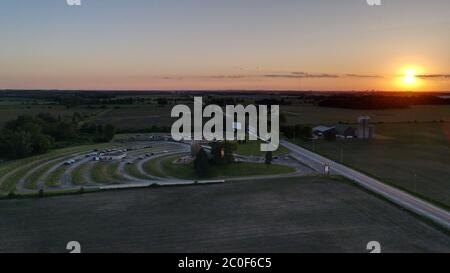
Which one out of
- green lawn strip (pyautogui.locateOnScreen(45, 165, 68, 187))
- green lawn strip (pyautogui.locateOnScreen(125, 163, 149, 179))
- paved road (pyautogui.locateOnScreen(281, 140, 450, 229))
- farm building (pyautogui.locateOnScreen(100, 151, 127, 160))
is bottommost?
green lawn strip (pyautogui.locateOnScreen(45, 165, 68, 187))

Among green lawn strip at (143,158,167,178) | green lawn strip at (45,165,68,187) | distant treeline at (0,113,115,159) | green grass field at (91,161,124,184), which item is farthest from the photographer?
distant treeline at (0,113,115,159)

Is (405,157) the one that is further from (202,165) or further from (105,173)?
(105,173)

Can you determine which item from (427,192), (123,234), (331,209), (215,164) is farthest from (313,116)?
(123,234)

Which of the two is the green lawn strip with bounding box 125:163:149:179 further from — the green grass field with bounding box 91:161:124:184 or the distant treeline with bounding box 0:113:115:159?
the distant treeline with bounding box 0:113:115:159

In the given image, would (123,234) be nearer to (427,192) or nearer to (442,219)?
(442,219)

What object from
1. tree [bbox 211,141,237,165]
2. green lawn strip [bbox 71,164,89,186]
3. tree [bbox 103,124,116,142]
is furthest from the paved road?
tree [bbox 103,124,116,142]

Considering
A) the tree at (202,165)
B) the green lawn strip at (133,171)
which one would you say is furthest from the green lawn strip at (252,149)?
the green lawn strip at (133,171)

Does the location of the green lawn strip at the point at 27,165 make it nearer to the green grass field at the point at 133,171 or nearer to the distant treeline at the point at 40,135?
the distant treeline at the point at 40,135
